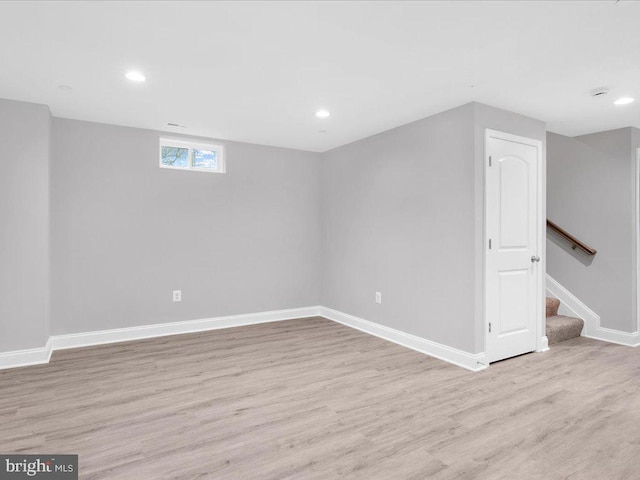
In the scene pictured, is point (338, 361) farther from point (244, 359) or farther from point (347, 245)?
point (347, 245)

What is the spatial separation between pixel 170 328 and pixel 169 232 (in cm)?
115

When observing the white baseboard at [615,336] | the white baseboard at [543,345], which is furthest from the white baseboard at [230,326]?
the white baseboard at [615,336]

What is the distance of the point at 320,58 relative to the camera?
252 centimetres

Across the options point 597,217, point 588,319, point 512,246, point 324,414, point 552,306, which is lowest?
point 324,414

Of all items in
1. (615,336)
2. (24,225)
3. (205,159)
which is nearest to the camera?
(24,225)

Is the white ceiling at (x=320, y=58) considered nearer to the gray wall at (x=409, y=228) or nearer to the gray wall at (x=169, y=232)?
the gray wall at (x=409, y=228)

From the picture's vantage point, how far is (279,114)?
12.3 ft

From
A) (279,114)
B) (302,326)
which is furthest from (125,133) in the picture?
(302,326)

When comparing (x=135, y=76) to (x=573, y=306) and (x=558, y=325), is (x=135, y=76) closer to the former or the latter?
(x=558, y=325)

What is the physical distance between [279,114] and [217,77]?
0.97 metres

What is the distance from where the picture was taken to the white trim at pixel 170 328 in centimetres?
392

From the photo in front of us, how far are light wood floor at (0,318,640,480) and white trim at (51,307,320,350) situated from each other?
209 millimetres

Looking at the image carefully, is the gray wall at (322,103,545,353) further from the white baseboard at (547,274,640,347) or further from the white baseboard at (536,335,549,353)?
the white baseboard at (547,274,640,347)


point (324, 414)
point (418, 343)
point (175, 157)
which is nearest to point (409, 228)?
point (418, 343)
